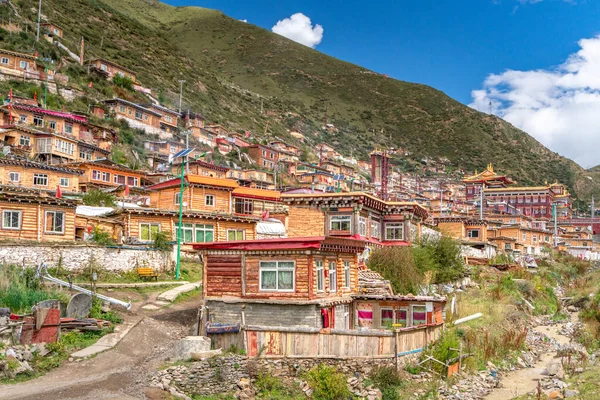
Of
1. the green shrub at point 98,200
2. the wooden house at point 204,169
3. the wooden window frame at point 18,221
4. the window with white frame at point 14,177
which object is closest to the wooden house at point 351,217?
the green shrub at point 98,200

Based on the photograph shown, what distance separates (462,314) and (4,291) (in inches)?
909

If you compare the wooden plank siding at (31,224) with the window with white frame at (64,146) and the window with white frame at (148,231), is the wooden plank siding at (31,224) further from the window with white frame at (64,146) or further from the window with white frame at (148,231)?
the window with white frame at (64,146)

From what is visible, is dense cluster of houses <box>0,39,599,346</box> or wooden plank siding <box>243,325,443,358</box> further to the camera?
dense cluster of houses <box>0,39,599,346</box>

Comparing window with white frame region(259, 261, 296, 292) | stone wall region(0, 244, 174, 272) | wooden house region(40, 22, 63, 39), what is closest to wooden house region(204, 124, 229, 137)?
wooden house region(40, 22, 63, 39)

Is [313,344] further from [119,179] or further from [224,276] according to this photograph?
[119,179]

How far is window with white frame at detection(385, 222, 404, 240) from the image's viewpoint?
43159mm

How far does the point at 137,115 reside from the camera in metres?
82.3

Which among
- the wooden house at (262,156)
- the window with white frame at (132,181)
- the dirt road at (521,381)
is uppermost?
the wooden house at (262,156)

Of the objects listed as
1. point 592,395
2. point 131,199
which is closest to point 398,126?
point 131,199

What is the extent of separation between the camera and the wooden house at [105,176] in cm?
5400

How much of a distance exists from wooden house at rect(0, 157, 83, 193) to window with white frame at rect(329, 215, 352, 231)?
2387cm

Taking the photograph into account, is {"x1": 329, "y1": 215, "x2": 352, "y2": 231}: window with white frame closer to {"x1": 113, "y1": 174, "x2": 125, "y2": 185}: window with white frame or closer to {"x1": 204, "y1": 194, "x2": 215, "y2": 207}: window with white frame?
{"x1": 204, "y1": 194, "x2": 215, "y2": 207}: window with white frame

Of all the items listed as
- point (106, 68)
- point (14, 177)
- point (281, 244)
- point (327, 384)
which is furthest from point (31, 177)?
point (106, 68)

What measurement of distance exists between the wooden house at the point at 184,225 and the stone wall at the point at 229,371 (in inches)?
711
